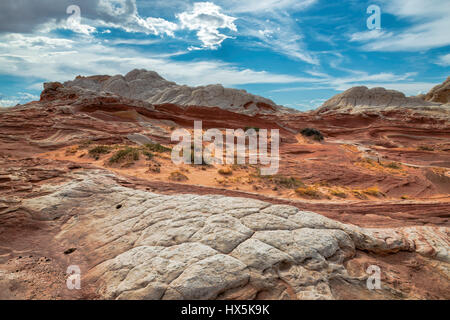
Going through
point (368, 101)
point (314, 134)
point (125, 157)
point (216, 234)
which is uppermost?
point (368, 101)

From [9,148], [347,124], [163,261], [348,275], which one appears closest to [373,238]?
[348,275]

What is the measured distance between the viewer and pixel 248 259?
3.76m

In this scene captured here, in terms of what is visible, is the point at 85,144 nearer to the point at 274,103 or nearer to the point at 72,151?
the point at 72,151

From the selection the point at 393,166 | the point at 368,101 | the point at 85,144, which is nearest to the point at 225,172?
the point at 85,144

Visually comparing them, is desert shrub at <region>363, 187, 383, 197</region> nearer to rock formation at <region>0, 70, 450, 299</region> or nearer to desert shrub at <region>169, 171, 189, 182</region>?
rock formation at <region>0, 70, 450, 299</region>

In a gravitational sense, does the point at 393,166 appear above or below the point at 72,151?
below

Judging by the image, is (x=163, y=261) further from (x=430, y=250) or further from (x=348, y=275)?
(x=430, y=250)

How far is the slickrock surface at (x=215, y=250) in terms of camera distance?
11.3 feet

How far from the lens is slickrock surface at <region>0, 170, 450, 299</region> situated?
135 inches

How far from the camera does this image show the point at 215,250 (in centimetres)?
398

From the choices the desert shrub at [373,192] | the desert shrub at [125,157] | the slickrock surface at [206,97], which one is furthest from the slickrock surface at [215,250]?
the slickrock surface at [206,97]

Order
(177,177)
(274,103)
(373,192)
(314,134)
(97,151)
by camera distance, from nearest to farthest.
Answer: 1. (373,192)
2. (177,177)
3. (97,151)
4. (314,134)
5. (274,103)

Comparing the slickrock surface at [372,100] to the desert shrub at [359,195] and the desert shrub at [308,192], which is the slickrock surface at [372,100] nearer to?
the desert shrub at [359,195]
